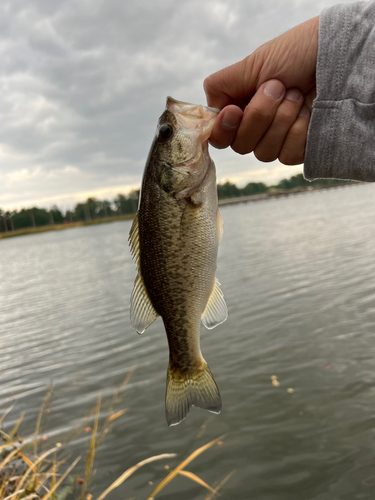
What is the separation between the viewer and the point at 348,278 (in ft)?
45.3

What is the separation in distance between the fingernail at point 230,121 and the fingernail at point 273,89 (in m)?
0.23

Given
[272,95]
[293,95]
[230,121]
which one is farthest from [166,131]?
[293,95]

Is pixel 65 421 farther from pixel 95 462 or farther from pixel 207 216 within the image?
pixel 207 216

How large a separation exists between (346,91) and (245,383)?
7.10 meters

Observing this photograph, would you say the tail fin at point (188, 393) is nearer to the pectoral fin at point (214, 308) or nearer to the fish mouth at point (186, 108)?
the pectoral fin at point (214, 308)

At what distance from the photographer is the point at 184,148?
92.3 inches

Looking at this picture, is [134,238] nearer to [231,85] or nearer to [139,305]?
[139,305]

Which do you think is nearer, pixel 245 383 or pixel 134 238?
pixel 134 238

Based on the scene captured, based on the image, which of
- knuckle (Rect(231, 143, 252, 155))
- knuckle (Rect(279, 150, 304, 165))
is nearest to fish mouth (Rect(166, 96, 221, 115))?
knuckle (Rect(231, 143, 252, 155))

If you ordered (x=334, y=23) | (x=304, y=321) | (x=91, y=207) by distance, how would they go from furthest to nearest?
(x=91, y=207) → (x=304, y=321) → (x=334, y=23)

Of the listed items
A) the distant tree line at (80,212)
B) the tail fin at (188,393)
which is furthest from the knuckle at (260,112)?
the distant tree line at (80,212)

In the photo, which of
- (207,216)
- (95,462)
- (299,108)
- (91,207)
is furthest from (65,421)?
(91,207)

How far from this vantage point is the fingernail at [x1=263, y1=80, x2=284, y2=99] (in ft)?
7.74

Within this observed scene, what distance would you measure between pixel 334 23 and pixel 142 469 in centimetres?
651
